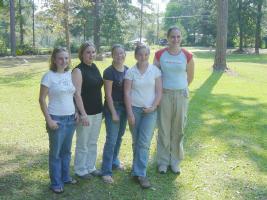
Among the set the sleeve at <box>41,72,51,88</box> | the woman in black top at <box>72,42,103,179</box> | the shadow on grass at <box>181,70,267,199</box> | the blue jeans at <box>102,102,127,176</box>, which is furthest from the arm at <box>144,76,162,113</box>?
the shadow on grass at <box>181,70,267,199</box>

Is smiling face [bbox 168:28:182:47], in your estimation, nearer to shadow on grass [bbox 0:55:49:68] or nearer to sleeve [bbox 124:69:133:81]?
sleeve [bbox 124:69:133:81]

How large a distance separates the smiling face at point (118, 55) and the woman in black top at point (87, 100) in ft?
0.78

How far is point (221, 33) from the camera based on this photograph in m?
19.8

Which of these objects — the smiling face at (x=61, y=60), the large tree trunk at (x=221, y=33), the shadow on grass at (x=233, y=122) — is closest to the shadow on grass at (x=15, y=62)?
the large tree trunk at (x=221, y=33)

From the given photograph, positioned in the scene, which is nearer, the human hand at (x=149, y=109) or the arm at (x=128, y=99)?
the arm at (x=128, y=99)

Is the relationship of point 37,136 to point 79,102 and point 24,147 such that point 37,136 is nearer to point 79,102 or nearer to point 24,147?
point 24,147

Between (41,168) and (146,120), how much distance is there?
1759mm

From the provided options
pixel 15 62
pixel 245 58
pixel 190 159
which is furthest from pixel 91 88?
pixel 245 58

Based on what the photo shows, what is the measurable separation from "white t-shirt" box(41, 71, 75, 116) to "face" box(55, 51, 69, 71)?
8cm

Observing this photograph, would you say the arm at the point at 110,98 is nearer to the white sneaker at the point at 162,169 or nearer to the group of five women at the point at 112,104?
the group of five women at the point at 112,104

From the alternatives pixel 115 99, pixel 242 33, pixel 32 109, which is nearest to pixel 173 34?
pixel 115 99

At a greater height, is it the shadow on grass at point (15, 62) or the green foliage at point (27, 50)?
the green foliage at point (27, 50)

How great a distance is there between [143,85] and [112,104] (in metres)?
0.42

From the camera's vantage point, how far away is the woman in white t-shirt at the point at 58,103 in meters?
4.36
